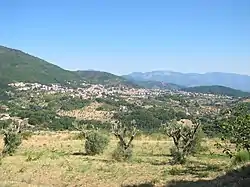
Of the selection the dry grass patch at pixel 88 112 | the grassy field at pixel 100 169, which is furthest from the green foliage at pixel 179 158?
the dry grass patch at pixel 88 112

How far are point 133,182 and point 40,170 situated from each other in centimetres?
627

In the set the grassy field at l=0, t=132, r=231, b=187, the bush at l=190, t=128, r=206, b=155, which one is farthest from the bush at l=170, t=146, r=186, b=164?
the bush at l=190, t=128, r=206, b=155

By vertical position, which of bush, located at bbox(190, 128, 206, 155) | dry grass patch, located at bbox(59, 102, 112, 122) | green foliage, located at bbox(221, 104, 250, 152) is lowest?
dry grass patch, located at bbox(59, 102, 112, 122)

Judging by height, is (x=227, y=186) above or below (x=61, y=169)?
above

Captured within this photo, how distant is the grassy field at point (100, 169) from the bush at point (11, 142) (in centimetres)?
56

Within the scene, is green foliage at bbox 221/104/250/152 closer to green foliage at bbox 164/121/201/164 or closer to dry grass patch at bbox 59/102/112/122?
green foliage at bbox 164/121/201/164

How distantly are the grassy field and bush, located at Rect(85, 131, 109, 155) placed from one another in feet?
1.92

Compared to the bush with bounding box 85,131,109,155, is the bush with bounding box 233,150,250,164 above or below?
above

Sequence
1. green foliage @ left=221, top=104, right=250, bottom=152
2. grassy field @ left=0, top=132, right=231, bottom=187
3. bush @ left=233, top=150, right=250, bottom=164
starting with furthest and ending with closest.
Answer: bush @ left=233, top=150, right=250, bottom=164
grassy field @ left=0, top=132, right=231, bottom=187
green foliage @ left=221, top=104, right=250, bottom=152

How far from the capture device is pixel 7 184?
16391mm

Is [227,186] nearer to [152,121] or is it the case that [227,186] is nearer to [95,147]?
[95,147]

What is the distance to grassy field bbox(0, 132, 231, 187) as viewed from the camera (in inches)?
755

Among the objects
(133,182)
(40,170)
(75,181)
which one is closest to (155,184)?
(133,182)

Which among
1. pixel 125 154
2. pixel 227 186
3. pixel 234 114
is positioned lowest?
pixel 125 154
